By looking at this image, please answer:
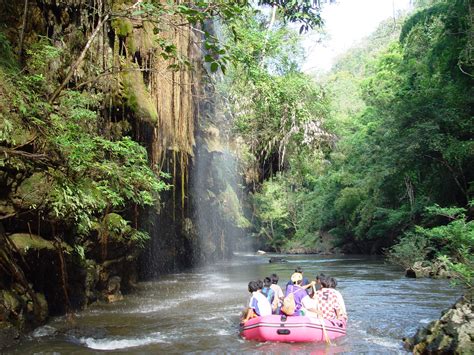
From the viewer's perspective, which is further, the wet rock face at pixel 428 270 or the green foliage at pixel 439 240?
the wet rock face at pixel 428 270

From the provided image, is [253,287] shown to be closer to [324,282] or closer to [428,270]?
[324,282]

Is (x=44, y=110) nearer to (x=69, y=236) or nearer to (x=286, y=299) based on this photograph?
(x=69, y=236)

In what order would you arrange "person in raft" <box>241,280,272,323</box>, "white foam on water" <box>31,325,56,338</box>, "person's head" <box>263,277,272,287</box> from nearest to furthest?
"white foam on water" <box>31,325,56,338</box>
"person in raft" <box>241,280,272,323</box>
"person's head" <box>263,277,272,287</box>

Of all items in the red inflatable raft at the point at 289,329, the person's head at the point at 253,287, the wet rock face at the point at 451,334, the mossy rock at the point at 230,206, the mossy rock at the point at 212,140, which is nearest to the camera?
the wet rock face at the point at 451,334

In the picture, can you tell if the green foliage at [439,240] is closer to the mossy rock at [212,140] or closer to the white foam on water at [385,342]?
the white foam on water at [385,342]

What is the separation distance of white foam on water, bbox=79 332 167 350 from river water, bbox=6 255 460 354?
0.02m

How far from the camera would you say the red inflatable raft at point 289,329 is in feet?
25.6

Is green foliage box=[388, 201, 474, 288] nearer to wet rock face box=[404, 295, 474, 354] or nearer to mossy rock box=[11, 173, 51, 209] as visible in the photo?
wet rock face box=[404, 295, 474, 354]

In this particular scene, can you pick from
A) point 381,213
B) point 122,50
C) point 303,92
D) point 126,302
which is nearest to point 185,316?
point 126,302

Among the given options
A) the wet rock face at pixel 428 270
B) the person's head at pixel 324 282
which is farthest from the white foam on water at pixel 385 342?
the wet rock face at pixel 428 270

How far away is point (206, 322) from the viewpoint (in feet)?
31.3

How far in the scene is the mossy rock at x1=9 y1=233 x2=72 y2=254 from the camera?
299 inches

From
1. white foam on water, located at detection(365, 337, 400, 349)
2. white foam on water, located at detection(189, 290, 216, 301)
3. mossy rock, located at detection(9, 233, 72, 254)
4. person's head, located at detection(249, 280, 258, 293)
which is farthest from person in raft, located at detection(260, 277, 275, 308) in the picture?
white foam on water, located at detection(189, 290, 216, 301)

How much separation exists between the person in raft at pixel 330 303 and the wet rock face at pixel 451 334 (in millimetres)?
1552
